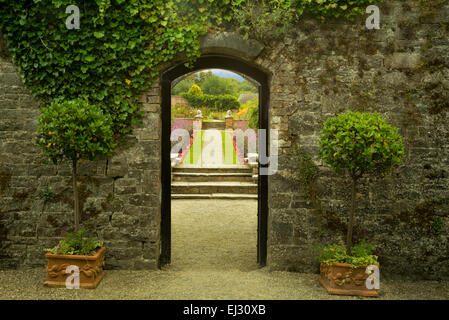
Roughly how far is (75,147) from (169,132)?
4.54ft

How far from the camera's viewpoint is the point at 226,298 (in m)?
3.61

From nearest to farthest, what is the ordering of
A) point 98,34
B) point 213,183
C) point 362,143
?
point 362,143
point 98,34
point 213,183

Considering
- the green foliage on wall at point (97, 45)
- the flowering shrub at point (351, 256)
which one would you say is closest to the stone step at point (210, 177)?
the green foliage on wall at point (97, 45)

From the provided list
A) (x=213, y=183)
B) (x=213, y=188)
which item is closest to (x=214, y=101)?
(x=213, y=183)

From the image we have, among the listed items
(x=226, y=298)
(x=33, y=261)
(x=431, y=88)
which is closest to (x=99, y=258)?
(x=33, y=261)

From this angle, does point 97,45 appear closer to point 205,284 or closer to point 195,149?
point 205,284

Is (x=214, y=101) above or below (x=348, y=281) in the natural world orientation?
above

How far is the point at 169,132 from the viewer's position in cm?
470

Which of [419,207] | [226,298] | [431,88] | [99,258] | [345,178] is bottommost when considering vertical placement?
[226,298]

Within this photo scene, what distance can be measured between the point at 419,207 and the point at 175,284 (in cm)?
324

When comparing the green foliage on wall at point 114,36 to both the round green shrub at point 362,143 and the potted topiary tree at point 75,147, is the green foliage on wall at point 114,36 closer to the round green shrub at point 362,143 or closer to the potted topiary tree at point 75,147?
the potted topiary tree at point 75,147

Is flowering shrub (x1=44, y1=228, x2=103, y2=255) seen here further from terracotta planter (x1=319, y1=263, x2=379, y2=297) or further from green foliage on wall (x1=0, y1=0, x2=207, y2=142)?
terracotta planter (x1=319, y1=263, x2=379, y2=297)

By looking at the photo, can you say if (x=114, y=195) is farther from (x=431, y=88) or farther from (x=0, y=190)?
(x=431, y=88)

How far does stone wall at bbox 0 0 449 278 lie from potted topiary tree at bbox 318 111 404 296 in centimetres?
51
